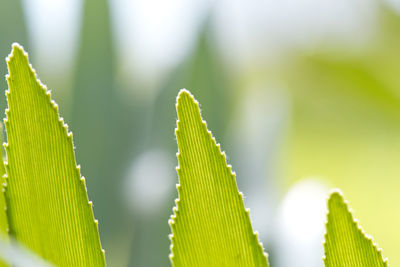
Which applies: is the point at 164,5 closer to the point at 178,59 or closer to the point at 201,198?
the point at 178,59

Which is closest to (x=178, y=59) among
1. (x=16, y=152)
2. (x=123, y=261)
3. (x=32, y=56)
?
(x=32, y=56)

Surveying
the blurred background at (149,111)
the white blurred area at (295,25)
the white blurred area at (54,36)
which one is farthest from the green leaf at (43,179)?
the white blurred area at (295,25)

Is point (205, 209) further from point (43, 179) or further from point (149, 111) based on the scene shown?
point (149, 111)

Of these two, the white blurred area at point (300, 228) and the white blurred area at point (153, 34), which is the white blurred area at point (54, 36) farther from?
the white blurred area at point (300, 228)

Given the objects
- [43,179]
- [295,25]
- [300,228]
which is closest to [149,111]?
[300,228]

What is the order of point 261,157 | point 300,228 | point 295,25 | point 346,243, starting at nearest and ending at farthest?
point 346,243 < point 300,228 < point 261,157 < point 295,25
